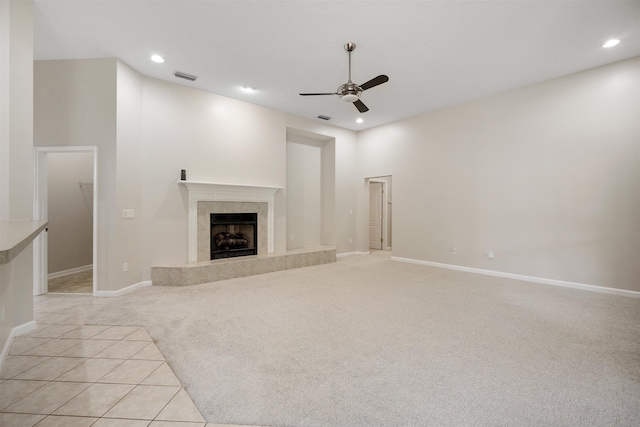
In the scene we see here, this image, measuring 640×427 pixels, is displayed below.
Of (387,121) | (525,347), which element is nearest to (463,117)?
(387,121)

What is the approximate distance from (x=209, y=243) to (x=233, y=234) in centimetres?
59

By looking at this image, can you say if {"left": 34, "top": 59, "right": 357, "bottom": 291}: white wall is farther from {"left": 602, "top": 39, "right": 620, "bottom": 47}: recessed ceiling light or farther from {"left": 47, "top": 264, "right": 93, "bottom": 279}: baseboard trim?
{"left": 602, "top": 39, "right": 620, "bottom": 47}: recessed ceiling light

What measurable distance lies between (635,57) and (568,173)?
1.65 meters

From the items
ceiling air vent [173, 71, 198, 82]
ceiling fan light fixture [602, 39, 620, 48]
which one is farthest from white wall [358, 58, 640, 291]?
ceiling air vent [173, 71, 198, 82]

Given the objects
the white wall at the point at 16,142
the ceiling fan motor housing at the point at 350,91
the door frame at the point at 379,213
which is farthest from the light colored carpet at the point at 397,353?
the door frame at the point at 379,213

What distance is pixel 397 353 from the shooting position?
2268mm

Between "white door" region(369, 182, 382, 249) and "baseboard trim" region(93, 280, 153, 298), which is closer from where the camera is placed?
"baseboard trim" region(93, 280, 153, 298)

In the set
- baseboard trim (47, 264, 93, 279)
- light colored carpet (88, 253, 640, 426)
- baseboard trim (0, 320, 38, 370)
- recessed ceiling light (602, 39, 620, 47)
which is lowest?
light colored carpet (88, 253, 640, 426)

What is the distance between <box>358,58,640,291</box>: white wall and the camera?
12.7 feet

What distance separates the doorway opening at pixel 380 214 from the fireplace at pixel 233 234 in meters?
4.44

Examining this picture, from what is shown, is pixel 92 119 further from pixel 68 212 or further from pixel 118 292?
pixel 118 292

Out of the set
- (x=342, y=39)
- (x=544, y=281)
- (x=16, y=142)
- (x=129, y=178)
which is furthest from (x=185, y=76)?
(x=544, y=281)

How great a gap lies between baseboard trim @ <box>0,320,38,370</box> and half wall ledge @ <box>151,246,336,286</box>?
5.25 feet

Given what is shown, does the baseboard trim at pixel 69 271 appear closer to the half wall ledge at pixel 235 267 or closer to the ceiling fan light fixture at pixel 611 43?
the half wall ledge at pixel 235 267
